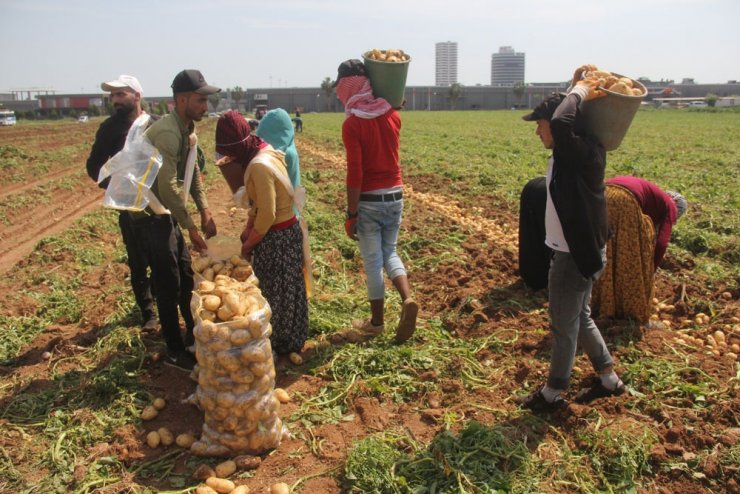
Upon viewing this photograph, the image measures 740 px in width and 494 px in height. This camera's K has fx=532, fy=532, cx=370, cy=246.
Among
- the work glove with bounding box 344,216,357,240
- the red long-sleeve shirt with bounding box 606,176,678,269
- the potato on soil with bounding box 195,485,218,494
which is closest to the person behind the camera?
the potato on soil with bounding box 195,485,218,494

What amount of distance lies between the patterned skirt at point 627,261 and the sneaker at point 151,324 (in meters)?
3.79

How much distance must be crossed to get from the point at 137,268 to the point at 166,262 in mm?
837

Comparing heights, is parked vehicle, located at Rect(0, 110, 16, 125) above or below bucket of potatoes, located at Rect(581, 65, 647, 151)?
above

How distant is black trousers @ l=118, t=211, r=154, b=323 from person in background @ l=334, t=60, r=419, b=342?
170 centimetres

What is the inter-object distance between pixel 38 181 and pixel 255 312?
13.7 metres

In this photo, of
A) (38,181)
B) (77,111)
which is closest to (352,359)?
(38,181)

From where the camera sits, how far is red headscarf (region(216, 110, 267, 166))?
338 centimetres

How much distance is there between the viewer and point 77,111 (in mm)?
72938

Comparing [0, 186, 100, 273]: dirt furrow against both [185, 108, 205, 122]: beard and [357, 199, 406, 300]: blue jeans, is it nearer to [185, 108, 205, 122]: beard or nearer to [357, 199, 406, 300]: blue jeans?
[185, 108, 205, 122]: beard

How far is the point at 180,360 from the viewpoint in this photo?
4.00m

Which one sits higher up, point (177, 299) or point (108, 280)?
point (177, 299)

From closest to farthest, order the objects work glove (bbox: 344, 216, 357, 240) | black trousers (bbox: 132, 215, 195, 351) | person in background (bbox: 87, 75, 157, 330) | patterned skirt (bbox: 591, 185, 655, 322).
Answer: black trousers (bbox: 132, 215, 195, 351), person in background (bbox: 87, 75, 157, 330), work glove (bbox: 344, 216, 357, 240), patterned skirt (bbox: 591, 185, 655, 322)

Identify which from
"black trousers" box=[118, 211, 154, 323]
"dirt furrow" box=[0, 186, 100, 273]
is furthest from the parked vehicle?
"black trousers" box=[118, 211, 154, 323]

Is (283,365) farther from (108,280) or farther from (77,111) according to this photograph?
(77,111)
